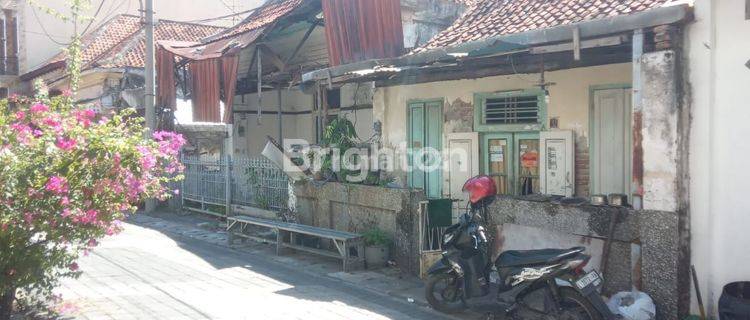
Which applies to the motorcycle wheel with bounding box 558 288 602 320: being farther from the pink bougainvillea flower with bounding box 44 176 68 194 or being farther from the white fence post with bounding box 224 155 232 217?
the white fence post with bounding box 224 155 232 217

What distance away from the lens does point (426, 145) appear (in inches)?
441

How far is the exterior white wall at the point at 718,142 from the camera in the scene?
5645 millimetres

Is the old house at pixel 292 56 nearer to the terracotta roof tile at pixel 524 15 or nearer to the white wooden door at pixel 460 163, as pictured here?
the terracotta roof tile at pixel 524 15

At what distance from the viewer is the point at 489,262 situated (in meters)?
6.91

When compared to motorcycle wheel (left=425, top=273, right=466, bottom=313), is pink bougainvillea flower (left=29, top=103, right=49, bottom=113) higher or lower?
higher

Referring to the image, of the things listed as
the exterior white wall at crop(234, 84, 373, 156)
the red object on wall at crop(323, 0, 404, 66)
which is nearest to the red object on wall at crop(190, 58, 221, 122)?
the exterior white wall at crop(234, 84, 373, 156)

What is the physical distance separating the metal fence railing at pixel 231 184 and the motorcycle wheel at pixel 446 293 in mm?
5278

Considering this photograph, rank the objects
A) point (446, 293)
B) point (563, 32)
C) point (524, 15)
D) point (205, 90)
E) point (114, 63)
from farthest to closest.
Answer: point (114, 63)
point (205, 90)
point (524, 15)
point (446, 293)
point (563, 32)

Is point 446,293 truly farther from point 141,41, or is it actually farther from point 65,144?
point 141,41

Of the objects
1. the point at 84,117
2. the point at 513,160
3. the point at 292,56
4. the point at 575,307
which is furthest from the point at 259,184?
the point at 575,307

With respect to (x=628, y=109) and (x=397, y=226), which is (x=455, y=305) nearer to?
(x=397, y=226)

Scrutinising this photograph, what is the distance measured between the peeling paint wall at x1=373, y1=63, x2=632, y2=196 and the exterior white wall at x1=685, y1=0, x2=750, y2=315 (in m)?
2.28

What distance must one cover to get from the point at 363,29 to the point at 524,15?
3.31 metres

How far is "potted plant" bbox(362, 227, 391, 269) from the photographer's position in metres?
8.95
